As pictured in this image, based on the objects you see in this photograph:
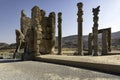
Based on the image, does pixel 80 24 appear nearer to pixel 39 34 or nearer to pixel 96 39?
pixel 96 39

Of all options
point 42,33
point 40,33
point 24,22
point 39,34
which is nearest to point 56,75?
point 39,34

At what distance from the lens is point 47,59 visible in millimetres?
15633

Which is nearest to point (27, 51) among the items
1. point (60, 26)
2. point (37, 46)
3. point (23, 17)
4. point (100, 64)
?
point (37, 46)

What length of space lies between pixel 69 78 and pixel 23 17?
106 feet

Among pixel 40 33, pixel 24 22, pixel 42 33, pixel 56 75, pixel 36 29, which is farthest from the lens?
pixel 24 22

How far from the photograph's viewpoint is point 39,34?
66.5 feet

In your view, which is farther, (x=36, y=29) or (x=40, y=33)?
(x=40, y=33)

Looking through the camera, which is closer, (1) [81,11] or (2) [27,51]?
(2) [27,51]

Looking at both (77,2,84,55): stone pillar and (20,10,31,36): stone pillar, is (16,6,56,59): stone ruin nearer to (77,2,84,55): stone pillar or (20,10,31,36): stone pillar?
(77,2,84,55): stone pillar

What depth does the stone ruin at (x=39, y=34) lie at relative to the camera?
19.7m

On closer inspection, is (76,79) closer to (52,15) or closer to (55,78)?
(55,78)

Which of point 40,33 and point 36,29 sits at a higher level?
point 36,29

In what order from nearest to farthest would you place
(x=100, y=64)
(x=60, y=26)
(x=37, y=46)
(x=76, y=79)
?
(x=76, y=79) < (x=100, y=64) < (x=37, y=46) < (x=60, y=26)

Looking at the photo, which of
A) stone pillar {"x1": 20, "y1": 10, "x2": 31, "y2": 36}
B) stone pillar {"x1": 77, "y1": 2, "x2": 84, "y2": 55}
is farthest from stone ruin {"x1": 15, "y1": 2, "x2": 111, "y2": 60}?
stone pillar {"x1": 20, "y1": 10, "x2": 31, "y2": 36}
